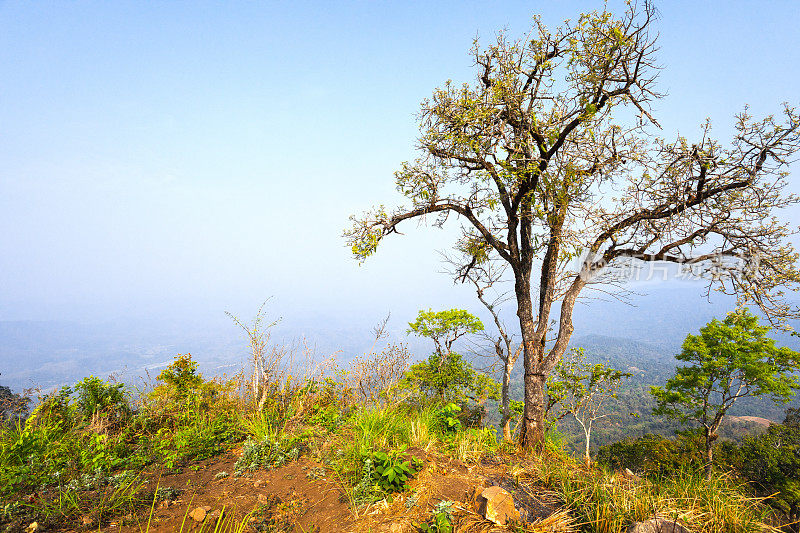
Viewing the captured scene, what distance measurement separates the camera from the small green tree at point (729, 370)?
14.1 meters

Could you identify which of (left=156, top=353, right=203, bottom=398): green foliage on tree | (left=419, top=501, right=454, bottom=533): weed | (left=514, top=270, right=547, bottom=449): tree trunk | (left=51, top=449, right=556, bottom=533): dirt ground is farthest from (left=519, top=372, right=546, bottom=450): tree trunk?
(left=156, top=353, right=203, bottom=398): green foliage on tree

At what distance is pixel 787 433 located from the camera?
20422mm

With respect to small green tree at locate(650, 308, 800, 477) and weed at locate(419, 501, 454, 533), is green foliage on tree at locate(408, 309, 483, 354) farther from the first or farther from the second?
small green tree at locate(650, 308, 800, 477)

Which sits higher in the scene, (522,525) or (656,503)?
(656,503)

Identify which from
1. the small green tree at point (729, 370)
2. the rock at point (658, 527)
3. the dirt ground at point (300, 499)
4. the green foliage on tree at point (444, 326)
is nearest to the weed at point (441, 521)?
the dirt ground at point (300, 499)

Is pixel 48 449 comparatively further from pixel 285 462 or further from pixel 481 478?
pixel 481 478

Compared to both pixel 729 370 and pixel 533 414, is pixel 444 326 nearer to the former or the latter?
pixel 533 414

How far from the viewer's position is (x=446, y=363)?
11.4m

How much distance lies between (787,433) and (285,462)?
3132cm

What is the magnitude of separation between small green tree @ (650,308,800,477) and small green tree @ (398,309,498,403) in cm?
1060

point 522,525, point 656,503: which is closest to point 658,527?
point 656,503

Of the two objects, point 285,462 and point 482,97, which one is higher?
point 482,97

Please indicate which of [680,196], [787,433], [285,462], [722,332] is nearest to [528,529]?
[285,462]

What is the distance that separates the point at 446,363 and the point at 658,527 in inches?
347
